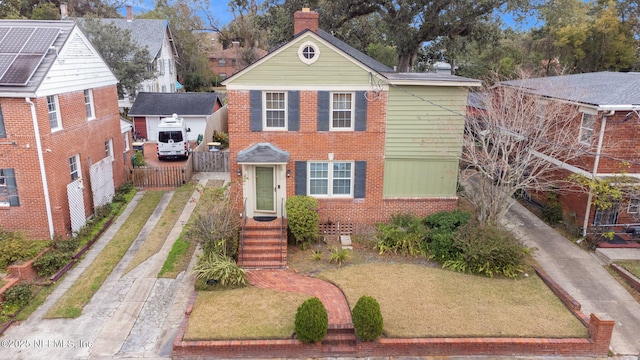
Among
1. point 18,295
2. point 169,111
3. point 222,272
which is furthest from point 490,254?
point 169,111

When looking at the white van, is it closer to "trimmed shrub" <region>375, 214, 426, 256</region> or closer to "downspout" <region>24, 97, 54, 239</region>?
"downspout" <region>24, 97, 54, 239</region>

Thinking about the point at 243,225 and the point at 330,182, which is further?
the point at 330,182

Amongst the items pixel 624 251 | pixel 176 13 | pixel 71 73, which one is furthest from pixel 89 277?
pixel 176 13

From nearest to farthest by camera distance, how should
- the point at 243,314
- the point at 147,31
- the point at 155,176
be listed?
the point at 243,314
the point at 155,176
the point at 147,31

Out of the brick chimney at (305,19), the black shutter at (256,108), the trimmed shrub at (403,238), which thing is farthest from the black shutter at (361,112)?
the brick chimney at (305,19)

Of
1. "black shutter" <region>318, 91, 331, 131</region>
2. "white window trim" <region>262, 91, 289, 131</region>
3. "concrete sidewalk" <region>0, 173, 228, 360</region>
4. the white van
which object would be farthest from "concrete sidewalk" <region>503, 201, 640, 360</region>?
the white van

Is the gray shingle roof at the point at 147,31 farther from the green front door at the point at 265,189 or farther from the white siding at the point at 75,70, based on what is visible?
the green front door at the point at 265,189

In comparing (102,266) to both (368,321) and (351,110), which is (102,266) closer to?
(368,321)
